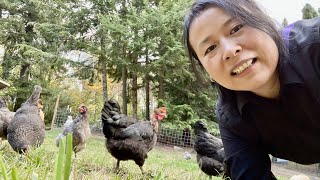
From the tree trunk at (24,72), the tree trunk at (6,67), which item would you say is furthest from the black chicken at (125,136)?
the tree trunk at (6,67)

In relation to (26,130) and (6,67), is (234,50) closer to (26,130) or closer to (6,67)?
(26,130)

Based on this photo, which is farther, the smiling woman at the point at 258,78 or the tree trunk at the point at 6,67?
the tree trunk at the point at 6,67

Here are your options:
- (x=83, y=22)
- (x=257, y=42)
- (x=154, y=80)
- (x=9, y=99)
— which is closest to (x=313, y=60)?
Result: (x=257, y=42)

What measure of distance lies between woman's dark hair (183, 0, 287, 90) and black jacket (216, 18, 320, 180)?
91mm

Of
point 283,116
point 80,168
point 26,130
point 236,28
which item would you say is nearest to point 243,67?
point 236,28

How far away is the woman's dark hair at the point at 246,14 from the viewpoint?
1.29 meters

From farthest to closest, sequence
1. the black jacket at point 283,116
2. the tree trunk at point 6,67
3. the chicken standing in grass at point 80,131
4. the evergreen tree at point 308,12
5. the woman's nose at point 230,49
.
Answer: the tree trunk at point 6,67 < the evergreen tree at point 308,12 < the chicken standing in grass at point 80,131 < the black jacket at point 283,116 < the woman's nose at point 230,49

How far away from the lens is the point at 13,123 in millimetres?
4695

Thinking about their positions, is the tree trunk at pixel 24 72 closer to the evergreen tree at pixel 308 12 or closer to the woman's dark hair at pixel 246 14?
the evergreen tree at pixel 308 12

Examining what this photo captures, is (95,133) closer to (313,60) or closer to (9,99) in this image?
(9,99)

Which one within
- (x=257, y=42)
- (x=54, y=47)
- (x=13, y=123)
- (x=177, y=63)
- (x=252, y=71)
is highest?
(x=54, y=47)

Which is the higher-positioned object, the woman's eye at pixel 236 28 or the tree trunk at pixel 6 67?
the tree trunk at pixel 6 67

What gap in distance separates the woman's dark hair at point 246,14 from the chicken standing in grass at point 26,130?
3.57m

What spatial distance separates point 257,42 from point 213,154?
14.1 feet
